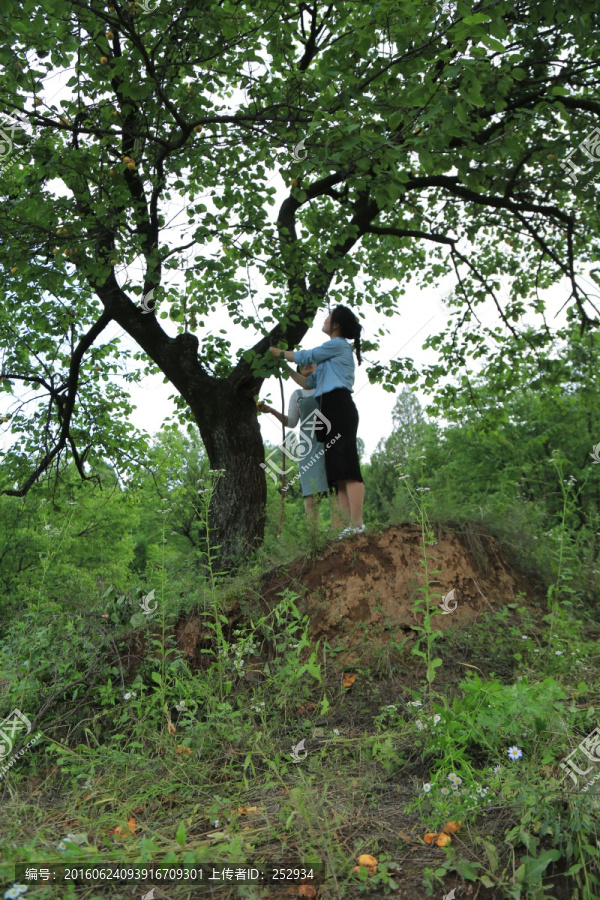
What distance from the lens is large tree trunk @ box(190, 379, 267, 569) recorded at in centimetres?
797

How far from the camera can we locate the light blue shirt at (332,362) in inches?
250

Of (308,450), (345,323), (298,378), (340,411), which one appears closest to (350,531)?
(308,450)

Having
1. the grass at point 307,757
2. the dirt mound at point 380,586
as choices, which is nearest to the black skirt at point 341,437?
the dirt mound at point 380,586

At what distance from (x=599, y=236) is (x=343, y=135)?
7337mm

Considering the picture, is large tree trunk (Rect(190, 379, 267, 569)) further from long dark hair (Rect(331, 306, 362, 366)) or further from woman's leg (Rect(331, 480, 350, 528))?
long dark hair (Rect(331, 306, 362, 366))

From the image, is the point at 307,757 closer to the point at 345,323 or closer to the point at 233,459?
the point at 345,323

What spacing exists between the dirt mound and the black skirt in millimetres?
725

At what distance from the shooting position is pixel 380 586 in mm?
5332

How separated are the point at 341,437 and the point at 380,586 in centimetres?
153

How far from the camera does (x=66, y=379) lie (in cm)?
1062

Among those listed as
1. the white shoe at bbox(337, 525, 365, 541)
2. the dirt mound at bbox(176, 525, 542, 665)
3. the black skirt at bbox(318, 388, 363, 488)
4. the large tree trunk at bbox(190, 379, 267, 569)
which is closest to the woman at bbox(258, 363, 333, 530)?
the black skirt at bbox(318, 388, 363, 488)

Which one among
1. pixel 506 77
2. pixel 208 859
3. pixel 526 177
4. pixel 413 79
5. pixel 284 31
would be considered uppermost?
pixel 284 31

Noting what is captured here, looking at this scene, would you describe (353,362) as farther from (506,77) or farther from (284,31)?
(284,31)

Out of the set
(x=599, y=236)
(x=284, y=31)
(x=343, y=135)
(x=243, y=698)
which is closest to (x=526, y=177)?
(x=599, y=236)
